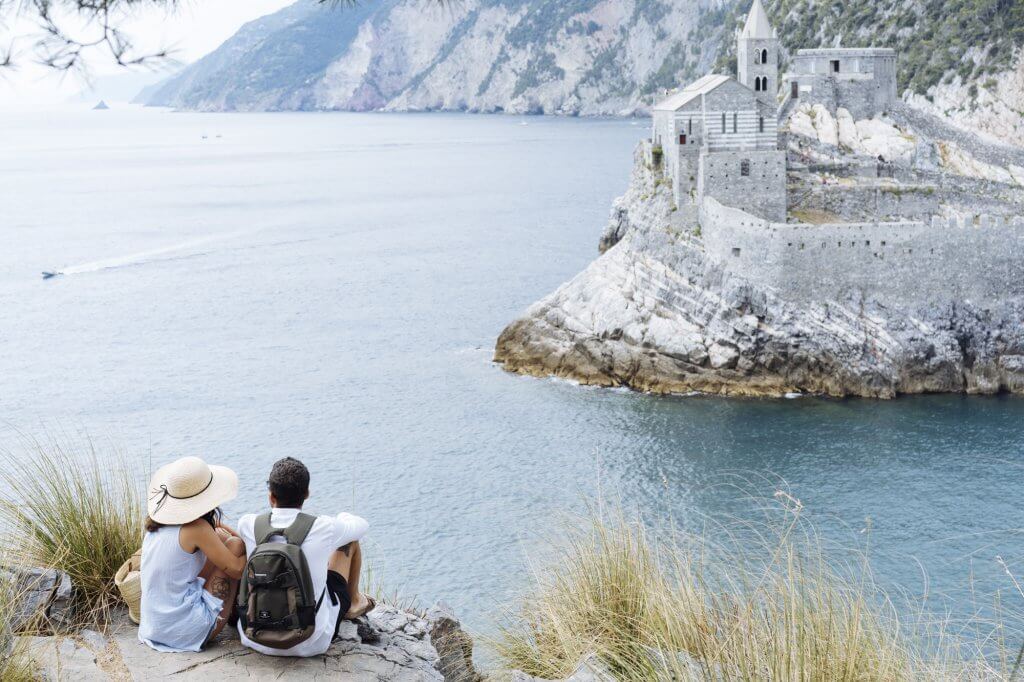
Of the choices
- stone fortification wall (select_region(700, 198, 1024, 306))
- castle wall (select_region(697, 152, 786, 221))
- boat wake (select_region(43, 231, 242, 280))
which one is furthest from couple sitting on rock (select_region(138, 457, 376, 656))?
boat wake (select_region(43, 231, 242, 280))

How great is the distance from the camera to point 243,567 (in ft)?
21.1

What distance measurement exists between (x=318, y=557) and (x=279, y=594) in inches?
12.6

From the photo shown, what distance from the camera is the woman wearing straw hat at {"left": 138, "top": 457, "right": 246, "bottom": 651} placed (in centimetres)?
617

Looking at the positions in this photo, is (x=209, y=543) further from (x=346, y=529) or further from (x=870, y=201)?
(x=870, y=201)

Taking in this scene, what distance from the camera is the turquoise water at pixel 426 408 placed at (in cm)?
2225

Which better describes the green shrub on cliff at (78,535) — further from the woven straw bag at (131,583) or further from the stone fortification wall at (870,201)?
the stone fortification wall at (870,201)

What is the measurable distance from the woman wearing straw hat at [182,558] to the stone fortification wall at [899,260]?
27333 millimetres

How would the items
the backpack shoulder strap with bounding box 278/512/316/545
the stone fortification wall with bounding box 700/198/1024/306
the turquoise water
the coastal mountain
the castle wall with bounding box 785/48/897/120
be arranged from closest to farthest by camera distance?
the backpack shoulder strap with bounding box 278/512/316/545 → the turquoise water → the stone fortification wall with bounding box 700/198/1024/306 → the castle wall with bounding box 785/48/897/120 → the coastal mountain

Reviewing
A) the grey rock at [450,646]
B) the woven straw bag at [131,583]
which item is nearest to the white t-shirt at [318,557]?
the woven straw bag at [131,583]

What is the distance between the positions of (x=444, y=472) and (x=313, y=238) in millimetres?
37855

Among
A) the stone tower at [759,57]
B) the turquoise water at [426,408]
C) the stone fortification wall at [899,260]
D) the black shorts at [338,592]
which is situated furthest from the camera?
the stone tower at [759,57]

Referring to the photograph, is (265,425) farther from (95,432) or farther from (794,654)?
(794,654)

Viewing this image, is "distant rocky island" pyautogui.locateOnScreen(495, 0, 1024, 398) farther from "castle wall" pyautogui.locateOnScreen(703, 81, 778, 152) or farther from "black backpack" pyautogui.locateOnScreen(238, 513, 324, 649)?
"black backpack" pyautogui.locateOnScreen(238, 513, 324, 649)

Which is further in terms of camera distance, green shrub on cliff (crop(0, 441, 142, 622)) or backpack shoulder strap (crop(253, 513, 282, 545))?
green shrub on cliff (crop(0, 441, 142, 622))
